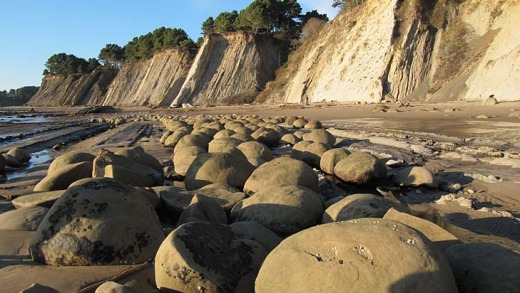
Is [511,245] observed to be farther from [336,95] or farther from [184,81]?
[184,81]

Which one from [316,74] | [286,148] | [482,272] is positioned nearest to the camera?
[482,272]

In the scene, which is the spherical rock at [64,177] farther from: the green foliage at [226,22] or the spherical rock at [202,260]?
the green foliage at [226,22]

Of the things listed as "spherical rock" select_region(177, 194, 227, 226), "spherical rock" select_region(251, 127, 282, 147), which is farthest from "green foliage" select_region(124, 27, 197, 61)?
"spherical rock" select_region(177, 194, 227, 226)

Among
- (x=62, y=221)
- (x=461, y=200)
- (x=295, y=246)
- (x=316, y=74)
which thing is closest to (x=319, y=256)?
(x=295, y=246)

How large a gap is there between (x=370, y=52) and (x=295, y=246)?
2911 centimetres

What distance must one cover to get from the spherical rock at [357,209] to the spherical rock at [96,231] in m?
1.64

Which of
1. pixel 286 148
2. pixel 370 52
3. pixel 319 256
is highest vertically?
pixel 370 52

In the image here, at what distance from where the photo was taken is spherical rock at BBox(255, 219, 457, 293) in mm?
1989

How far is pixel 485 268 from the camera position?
2285mm

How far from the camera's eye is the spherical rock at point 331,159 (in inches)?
281

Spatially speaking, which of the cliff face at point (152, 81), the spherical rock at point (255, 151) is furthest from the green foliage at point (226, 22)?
the spherical rock at point (255, 151)

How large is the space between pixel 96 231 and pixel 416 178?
491 centimetres

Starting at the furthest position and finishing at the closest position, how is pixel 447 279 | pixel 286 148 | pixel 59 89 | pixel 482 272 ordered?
1. pixel 59 89
2. pixel 286 148
3. pixel 482 272
4. pixel 447 279

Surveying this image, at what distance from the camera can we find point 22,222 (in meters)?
3.94
